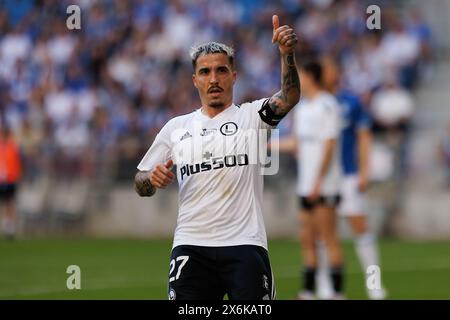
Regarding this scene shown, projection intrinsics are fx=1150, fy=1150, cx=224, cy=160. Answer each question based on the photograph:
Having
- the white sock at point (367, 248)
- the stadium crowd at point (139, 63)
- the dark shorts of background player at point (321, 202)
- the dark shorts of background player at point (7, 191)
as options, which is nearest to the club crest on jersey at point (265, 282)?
the dark shorts of background player at point (321, 202)

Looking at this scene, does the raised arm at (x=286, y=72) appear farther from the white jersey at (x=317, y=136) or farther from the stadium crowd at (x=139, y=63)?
the stadium crowd at (x=139, y=63)

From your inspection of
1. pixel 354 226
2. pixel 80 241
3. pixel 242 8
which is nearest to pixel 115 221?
pixel 80 241

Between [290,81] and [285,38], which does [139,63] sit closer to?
[290,81]

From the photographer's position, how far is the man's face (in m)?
7.14

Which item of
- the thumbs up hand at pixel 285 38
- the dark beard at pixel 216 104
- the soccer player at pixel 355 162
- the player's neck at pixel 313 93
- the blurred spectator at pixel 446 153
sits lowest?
the dark beard at pixel 216 104

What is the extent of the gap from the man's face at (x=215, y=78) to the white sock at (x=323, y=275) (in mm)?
5414

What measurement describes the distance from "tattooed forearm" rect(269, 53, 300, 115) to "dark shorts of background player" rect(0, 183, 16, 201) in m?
15.9

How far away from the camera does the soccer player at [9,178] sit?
2200 centimetres

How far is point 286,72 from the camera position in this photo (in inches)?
275

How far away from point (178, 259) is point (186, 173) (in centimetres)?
55

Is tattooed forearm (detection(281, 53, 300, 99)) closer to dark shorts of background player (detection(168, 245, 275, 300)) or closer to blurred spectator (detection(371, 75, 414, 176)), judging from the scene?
dark shorts of background player (detection(168, 245, 275, 300))

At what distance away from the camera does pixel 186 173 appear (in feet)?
23.8

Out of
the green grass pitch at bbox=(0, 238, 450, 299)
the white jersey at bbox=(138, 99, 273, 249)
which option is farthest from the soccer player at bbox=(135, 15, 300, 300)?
the green grass pitch at bbox=(0, 238, 450, 299)

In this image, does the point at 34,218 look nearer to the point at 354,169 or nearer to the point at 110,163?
the point at 110,163
